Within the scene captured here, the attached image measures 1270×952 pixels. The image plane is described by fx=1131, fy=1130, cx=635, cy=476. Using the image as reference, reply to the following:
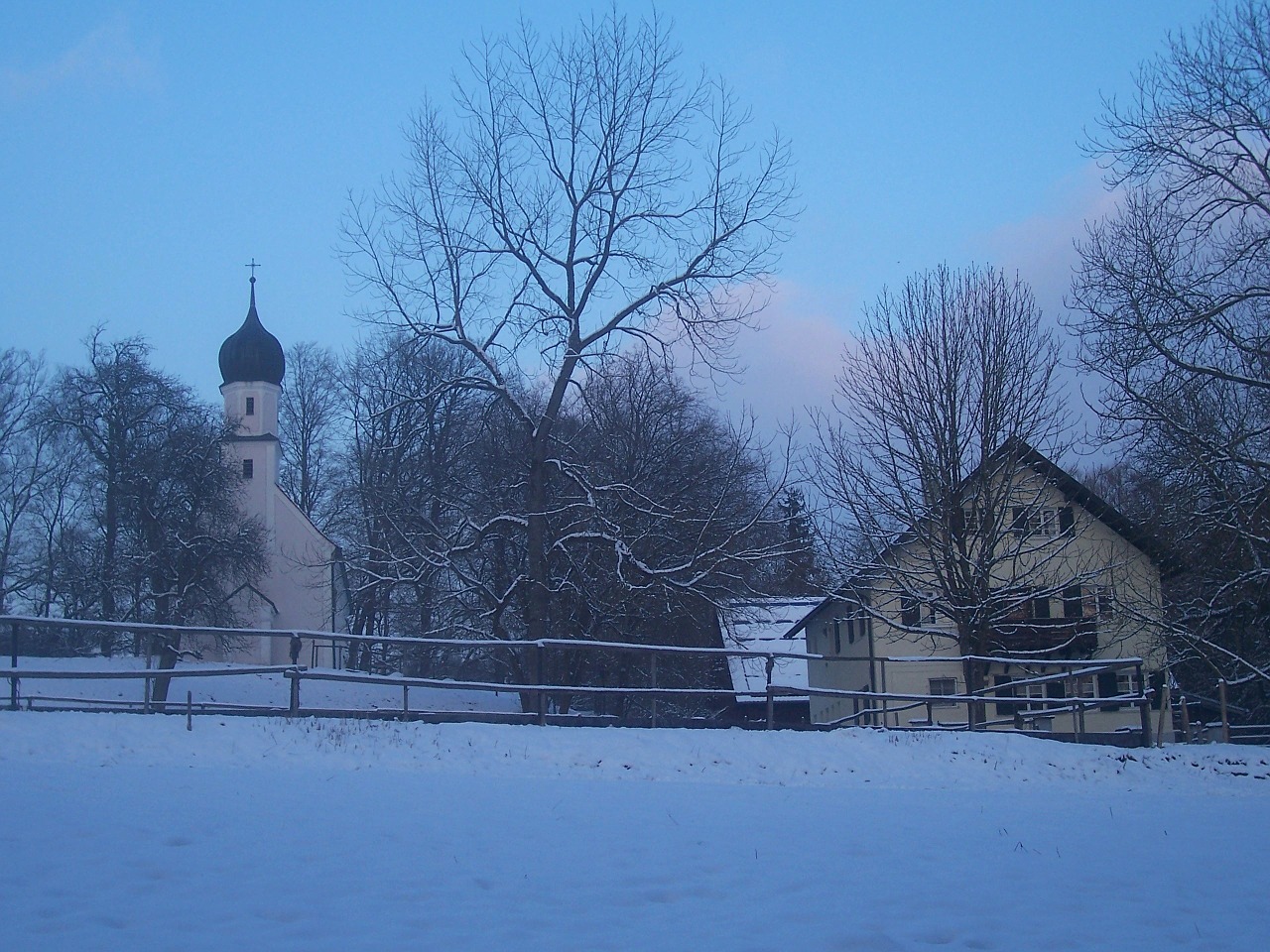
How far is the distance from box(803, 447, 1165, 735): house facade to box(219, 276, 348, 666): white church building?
2781cm

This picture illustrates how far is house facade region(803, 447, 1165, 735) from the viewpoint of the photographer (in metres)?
19.0

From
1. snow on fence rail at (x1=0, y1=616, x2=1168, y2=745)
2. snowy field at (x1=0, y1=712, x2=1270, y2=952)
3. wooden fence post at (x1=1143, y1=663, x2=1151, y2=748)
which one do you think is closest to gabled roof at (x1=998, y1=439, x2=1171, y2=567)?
snow on fence rail at (x1=0, y1=616, x2=1168, y2=745)

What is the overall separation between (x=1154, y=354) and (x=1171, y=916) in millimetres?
14300

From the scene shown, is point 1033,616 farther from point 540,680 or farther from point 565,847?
point 565,847

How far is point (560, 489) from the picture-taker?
27.5m

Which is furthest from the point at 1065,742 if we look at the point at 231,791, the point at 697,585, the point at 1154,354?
the point at 231,791

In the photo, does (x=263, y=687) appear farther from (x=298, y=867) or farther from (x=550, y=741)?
(x=298, y=867)

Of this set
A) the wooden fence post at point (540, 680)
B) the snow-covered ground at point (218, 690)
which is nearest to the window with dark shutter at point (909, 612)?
the snow-covered ground at point (218, 690)

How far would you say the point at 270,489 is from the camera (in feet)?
170

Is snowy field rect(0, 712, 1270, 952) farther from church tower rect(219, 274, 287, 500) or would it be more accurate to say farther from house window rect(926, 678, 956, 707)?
church tower rect(219, 274, 287, 500)

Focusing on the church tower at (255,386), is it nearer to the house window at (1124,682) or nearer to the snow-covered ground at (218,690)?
the snow-covered ground at (218,690)

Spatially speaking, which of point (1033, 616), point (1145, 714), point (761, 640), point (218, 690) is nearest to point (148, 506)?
point (218, 690)

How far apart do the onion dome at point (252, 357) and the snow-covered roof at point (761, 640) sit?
2687 centimetres

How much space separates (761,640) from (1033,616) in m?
6.92
